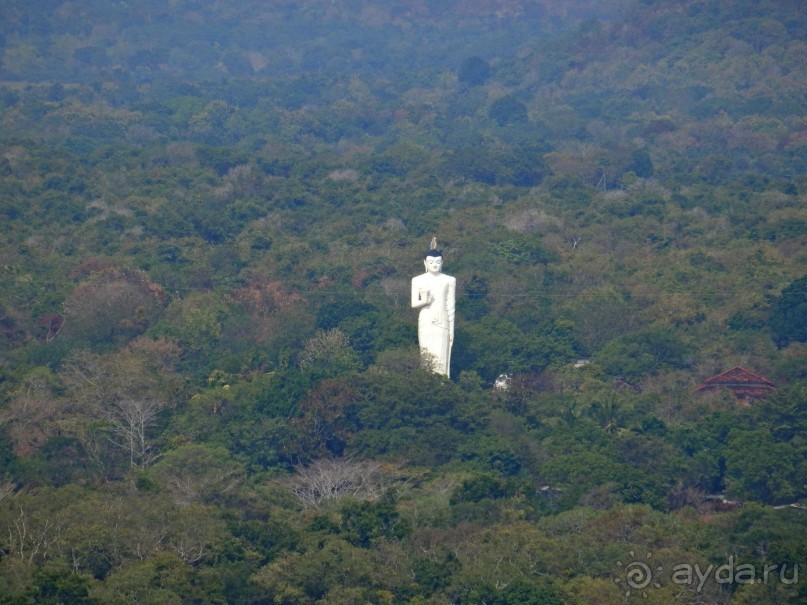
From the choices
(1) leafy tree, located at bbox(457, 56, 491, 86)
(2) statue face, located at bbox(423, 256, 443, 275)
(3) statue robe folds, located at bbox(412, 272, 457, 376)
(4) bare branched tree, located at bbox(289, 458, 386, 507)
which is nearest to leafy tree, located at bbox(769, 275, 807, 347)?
(3) statue robe folds, located at bbox(412, 272, 457, 376)

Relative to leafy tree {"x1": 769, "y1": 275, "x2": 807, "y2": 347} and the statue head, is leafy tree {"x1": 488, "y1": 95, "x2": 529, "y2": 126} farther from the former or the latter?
the statue head

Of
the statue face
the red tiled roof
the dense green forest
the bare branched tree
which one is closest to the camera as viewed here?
the dense green forest

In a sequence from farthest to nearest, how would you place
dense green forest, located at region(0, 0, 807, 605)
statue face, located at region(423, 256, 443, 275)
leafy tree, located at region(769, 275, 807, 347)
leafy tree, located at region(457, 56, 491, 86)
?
leafy tree, located at region(457, 56, 491, 86) → leafy tree, located at region(769, 275, 807, 347) → statue face, located at region(423, 256, 443, 275) → dense green forest, located at region(0, 0, 807, 605)

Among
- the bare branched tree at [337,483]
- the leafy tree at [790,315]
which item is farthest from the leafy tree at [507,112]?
the bare branched tree at [337,483]

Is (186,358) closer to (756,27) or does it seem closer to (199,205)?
(199,205)

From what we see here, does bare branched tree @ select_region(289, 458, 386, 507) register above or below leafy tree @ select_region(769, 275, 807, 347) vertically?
below

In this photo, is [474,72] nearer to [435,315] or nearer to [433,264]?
[435,315]

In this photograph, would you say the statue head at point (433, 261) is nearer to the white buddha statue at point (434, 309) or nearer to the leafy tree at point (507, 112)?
the white buddha statue at point (434, 309)
